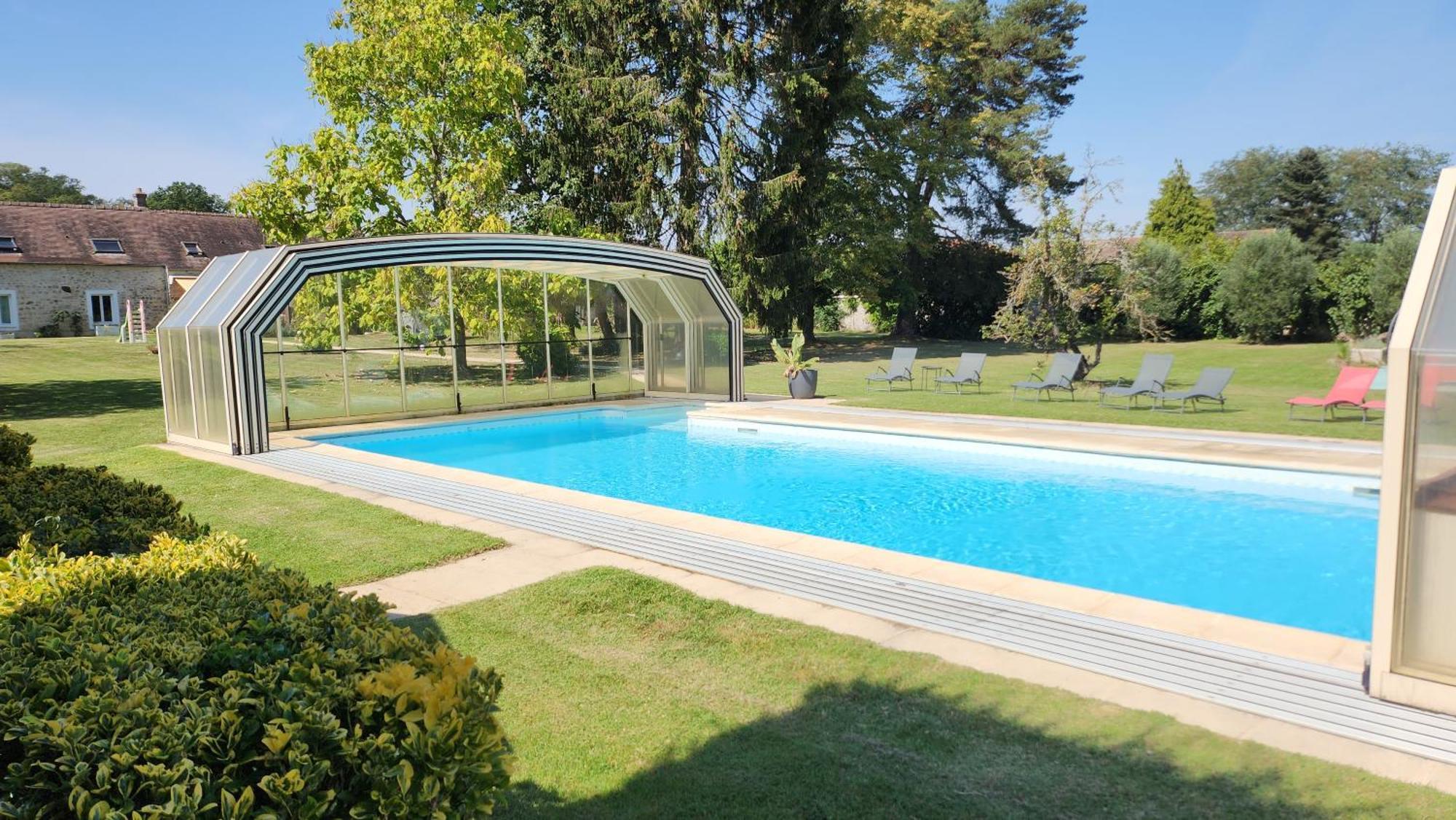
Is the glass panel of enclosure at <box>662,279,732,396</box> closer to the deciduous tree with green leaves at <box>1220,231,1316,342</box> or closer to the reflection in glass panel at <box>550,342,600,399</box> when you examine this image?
the reflection in glass panel at <box>550,342,600,399</box>

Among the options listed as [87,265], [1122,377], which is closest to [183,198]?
[87,265]

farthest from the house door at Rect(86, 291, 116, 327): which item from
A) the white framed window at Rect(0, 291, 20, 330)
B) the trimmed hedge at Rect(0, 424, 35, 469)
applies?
the trimmed hedge at Rect(0, 424, 35, 469)

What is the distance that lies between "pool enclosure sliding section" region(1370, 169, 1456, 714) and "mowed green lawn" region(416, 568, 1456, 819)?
36.5 inches

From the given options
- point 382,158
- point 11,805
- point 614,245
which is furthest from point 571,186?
point 11,805

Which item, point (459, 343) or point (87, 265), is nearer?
point (459, 343)

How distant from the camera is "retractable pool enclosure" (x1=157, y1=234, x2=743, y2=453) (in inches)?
484

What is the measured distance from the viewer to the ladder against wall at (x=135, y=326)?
105 ft

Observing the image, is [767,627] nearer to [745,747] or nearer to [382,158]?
[745,747]

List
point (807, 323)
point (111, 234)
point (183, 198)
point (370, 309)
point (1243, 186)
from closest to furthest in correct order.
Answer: point (370, 309) → point (807, 323) → point (111, 234) → point (183, 198) → point (1243, 186)

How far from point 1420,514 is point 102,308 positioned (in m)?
45.2

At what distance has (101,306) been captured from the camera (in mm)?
37344

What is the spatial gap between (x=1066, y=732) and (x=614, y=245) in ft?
45.4

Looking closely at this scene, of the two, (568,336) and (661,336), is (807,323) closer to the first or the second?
(661,336)

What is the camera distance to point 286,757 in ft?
6.85
